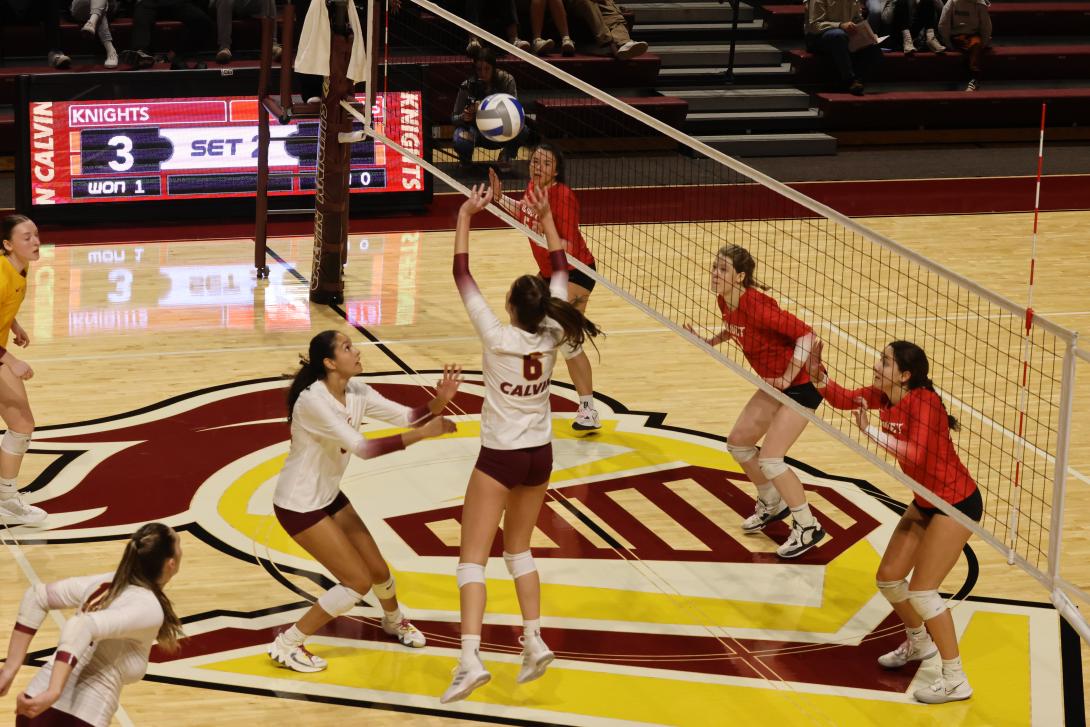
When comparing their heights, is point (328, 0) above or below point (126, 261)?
above

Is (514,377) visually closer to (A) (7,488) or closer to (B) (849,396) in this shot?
(B) (849,396)

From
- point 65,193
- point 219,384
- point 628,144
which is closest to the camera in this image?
point 219,384

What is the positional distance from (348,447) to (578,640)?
178 centimetres

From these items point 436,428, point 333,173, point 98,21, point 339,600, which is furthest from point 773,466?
point 98,21

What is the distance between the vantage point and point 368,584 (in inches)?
265

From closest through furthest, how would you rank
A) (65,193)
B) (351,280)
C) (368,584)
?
1. (368,584)
2. (351,280)
3. (65,193)

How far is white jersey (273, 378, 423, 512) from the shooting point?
6.41 meters

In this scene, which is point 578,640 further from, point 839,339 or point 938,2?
point 938,2

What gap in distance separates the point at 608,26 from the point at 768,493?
12.6 meters

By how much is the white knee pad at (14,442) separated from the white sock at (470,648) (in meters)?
3.36

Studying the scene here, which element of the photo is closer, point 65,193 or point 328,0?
point 328,0

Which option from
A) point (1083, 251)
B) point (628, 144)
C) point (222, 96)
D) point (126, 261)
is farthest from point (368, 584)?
point (628, 144)

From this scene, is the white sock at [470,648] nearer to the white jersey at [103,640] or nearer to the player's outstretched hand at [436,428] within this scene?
the player's outstretched hand at [436,428]

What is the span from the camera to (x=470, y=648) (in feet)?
21.1
